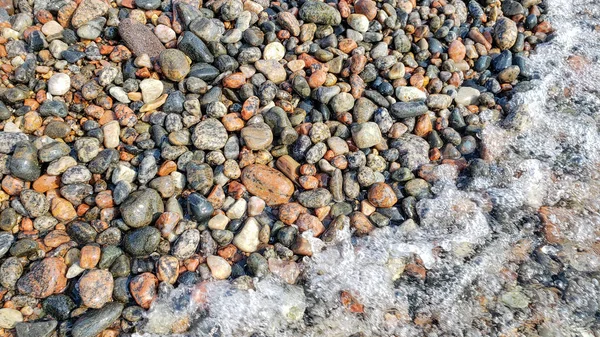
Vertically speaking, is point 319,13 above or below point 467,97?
above

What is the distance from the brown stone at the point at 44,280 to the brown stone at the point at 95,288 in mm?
152

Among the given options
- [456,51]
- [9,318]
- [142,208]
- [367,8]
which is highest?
[367,8]

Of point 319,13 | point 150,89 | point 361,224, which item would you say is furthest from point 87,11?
point 361,224

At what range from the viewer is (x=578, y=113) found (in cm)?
390

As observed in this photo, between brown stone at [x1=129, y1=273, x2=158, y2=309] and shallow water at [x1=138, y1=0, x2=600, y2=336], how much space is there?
6 centimetres

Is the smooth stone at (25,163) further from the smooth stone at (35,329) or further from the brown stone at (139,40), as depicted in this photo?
the brown stone at (139,40)

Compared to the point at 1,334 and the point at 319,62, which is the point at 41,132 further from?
the point at 319,62

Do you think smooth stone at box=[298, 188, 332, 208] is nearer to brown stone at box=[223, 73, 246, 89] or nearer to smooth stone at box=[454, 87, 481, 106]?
brown stone at box=[223, 73, 246, 89]

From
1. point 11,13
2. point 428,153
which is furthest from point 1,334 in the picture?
point 428,153

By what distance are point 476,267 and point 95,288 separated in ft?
7.60

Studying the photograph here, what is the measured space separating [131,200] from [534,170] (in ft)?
9.45

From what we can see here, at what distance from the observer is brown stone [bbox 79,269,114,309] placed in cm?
267

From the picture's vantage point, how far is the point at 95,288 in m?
2.69

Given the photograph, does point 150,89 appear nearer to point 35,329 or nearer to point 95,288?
point 95,288
